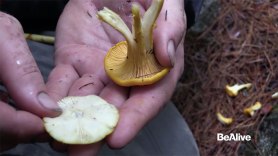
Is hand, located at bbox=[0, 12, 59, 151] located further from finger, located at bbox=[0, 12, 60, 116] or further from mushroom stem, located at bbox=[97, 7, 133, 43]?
mushroom stem, located at bbox=[97, 7, 133, 43]

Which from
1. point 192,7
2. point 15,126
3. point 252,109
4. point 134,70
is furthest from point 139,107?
point 252,109

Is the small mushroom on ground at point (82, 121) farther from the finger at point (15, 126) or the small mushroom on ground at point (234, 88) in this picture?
the small mushroom on ground at point (234, 88)

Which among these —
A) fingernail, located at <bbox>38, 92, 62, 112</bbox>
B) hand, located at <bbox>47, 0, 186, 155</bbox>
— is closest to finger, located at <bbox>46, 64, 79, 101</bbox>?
hand, located at <bbox>47, 0, 186, 155</bbox>

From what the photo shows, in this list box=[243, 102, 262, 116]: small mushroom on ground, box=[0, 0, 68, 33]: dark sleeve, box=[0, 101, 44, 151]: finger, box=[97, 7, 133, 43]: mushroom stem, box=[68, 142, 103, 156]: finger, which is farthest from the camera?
box=[243, 102, 262, 116]: small mushroom on ground

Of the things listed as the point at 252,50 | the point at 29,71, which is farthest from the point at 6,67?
the point at 252,50

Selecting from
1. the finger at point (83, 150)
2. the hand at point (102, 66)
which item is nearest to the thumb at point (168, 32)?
the hand at point (102, 66)

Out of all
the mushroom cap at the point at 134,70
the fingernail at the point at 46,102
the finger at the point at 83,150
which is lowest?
the finger at the point at 83,150
